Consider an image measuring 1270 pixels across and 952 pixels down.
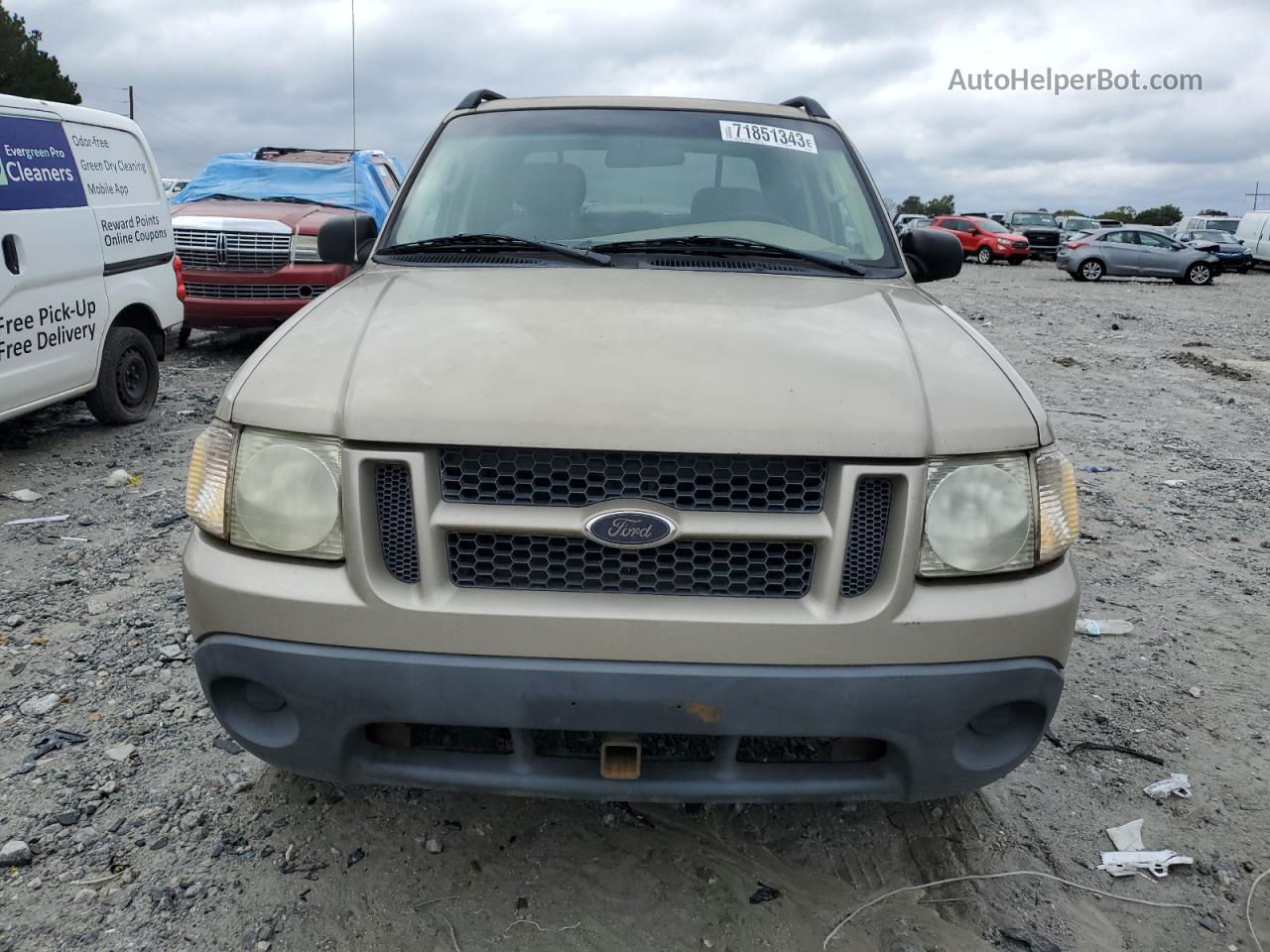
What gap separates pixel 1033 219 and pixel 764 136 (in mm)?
37519

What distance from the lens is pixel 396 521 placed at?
76.5 inches

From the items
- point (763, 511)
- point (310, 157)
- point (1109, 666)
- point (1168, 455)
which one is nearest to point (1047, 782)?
point (1109, 666)

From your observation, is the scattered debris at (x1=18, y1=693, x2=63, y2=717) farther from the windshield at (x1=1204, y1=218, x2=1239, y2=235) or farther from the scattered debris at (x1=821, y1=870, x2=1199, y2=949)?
the windshield at (x1=1204, y1=218, x2=1239, y2=235)

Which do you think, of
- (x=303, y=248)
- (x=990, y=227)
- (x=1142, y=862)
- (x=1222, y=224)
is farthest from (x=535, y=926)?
(x=1222, y=224)

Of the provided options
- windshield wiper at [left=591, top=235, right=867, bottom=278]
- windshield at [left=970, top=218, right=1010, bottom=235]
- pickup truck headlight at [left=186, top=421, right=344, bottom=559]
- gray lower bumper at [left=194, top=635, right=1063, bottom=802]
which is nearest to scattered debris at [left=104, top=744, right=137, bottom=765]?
gray lower bumper at [left=194, top=635, right=1063, bottom=802]

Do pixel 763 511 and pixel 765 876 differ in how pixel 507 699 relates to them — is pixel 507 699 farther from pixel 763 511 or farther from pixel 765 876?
pixel 765 876

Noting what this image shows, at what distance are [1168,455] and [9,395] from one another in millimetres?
7412

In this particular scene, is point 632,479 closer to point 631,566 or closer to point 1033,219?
point 631,566

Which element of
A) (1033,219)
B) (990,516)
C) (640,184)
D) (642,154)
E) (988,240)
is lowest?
(988,240)

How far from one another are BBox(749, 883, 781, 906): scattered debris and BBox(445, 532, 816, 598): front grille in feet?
2.81

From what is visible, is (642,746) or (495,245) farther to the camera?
(495,245)

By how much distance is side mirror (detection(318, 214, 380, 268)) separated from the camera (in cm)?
347

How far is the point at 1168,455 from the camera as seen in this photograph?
272 inches

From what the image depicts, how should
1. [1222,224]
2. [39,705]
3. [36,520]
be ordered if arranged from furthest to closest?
[1222,224]
[36,520]
[39,705]
